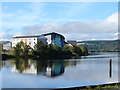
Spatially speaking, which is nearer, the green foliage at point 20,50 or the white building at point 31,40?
the green foliage at point 20,50

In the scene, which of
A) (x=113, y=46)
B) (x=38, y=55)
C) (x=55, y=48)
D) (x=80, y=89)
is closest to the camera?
(x=80, y=89)

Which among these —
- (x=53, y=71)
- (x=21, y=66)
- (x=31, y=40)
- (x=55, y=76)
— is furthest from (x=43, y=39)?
(x=55, y=76)

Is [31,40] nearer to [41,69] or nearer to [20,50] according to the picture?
[20,50]

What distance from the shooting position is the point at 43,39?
67.1ft

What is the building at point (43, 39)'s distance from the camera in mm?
19614

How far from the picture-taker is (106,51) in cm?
4725

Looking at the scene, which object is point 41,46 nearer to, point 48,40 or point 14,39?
point 48,40

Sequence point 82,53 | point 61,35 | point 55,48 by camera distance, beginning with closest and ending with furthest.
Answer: point 55,48 < point 61,35 < point 82,53

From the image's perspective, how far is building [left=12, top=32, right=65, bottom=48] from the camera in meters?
19.6

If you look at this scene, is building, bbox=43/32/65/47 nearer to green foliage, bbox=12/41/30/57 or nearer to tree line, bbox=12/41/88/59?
tree line, bbox=12/41/88/59

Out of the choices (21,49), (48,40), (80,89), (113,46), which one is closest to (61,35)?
(48,40)

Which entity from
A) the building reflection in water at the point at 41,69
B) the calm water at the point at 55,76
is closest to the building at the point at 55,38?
the building reflection in water at the point at 41,69

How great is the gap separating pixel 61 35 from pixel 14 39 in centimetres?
516

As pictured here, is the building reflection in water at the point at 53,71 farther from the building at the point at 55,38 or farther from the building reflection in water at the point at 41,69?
the building at the point at 55,38
